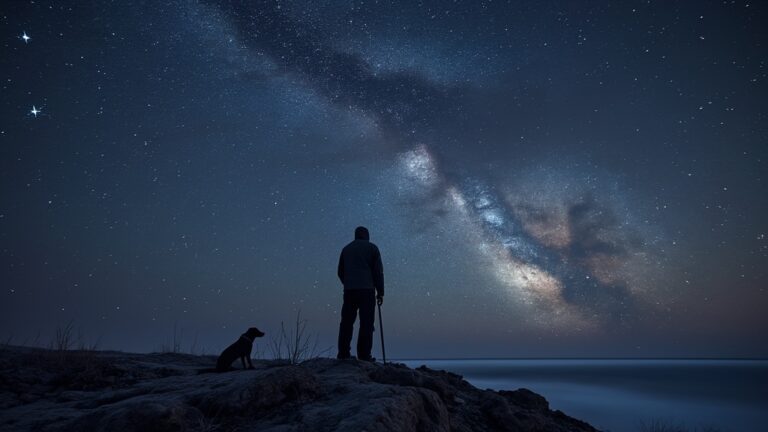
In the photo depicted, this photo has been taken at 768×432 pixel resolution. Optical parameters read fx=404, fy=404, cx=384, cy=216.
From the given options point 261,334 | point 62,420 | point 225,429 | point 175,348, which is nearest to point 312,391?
point 225,429

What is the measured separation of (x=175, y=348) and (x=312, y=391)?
352 inches

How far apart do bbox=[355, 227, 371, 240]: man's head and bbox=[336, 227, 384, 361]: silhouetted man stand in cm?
13

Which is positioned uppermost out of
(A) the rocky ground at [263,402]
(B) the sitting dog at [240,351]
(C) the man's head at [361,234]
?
(C) the man's head at [361,234]

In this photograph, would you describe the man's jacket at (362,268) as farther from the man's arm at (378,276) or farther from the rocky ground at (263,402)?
the rocky ground at (263,402)

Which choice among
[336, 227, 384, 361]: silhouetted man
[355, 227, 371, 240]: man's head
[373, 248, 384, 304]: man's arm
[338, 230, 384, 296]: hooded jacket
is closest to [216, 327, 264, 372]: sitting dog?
[336, 227, 384, 361]: silhouetted man

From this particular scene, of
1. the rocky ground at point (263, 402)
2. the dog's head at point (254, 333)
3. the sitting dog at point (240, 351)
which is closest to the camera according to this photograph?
the rocky ground at point (263, 402)

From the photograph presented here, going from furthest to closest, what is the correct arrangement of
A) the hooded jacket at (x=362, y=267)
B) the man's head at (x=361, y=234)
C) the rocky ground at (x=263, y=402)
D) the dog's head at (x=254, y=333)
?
the man's head at (x=361, y=234), the hooded jacket at (x=362, y=267), the dog's head at (x=254, y=333), the rocky ground at (x=263, y=402)

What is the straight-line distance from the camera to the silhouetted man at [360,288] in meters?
7.90

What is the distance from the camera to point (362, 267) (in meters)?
8.12

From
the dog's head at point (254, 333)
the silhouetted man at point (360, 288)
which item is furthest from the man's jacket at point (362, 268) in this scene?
the dog's head at point (254, 333)

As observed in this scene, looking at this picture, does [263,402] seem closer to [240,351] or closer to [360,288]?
[240,351]

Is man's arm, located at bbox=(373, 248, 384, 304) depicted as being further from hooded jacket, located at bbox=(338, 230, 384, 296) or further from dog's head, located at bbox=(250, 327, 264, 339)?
dog's head, located at bbox=(250, 327, 264, 339)

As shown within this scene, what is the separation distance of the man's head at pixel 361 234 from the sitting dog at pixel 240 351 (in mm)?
2674

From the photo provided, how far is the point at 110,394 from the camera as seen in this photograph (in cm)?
506
